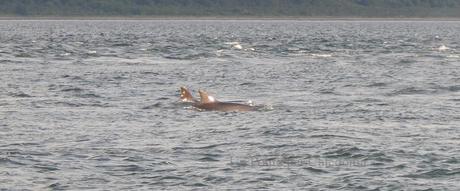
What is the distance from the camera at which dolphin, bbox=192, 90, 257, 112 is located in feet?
124

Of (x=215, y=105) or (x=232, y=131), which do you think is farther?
(x=215, y=105)

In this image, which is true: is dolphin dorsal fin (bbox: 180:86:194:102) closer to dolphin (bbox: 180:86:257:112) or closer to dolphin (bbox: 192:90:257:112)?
dolphin (bbox: 180:86:257:112)

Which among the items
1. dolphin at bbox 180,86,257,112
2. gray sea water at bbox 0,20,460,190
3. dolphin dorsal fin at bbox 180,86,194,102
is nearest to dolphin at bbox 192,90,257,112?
dolphin at bbox 180,86,257,112

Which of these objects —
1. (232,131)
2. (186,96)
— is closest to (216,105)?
(186,96)

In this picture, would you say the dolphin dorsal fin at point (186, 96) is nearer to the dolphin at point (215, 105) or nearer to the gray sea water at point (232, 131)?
the gray sea water at point (232, 131)

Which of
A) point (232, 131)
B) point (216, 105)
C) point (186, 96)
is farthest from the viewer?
point (186, 96)

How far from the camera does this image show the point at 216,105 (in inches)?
1501

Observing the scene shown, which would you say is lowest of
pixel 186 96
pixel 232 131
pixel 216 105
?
pixel 186 96

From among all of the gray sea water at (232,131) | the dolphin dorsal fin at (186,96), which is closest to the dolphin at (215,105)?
the gray sea water at (232,131)

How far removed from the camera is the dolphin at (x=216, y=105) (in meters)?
37.9

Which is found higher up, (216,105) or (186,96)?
(216,105)

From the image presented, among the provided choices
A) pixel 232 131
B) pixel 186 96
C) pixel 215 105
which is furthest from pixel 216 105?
pixel 232 131

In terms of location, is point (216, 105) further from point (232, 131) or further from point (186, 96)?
point (232, 131)

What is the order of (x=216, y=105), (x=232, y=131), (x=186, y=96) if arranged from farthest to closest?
(x=186, y=96) → (x=216, y=105) → (x=232, y=131)
